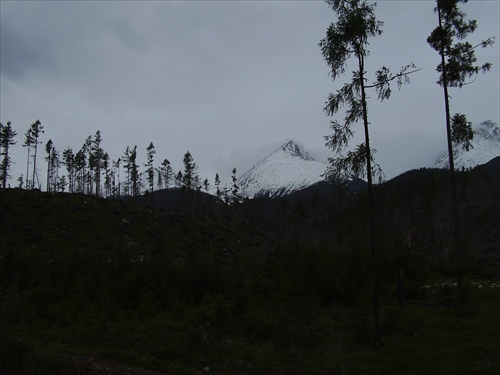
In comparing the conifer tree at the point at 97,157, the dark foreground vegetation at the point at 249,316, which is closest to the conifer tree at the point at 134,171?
the conifer tree at the point at 97,157

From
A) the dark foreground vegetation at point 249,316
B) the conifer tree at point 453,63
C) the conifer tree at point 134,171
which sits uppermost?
the conifer tree at point 134,171

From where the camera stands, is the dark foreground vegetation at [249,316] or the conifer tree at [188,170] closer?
the dark foreground vegetation at [249,316]

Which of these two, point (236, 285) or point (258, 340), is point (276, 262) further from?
point (258, 340)

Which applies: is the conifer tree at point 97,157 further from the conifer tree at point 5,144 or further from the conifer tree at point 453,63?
the conifer tree at point 453,63

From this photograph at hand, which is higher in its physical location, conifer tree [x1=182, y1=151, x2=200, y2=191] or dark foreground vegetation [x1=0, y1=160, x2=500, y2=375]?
conifer tree [x1=182, y1=151, x2=200, y2=191]

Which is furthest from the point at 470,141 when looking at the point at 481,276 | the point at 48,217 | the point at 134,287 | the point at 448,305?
the point at 48,217

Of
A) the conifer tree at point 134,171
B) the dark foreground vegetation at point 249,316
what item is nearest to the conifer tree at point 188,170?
the conifer tree at point 134,171

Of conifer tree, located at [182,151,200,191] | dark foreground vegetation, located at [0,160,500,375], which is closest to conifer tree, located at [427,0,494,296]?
dark foreground vegetation, located at [0,160,500,375]

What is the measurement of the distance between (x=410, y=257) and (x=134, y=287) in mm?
16560

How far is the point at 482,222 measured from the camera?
311 ft

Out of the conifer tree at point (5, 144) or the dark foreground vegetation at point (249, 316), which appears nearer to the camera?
the dark foreground vegetation at point (249, 316)

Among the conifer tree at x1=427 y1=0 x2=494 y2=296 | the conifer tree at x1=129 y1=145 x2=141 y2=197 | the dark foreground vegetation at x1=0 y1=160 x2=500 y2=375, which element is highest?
the conifer tree at x1=129 y1=145 x2=141 y2=197

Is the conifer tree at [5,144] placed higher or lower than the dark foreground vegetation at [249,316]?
higher

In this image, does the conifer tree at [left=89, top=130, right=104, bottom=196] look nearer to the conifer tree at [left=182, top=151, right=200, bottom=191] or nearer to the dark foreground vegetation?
the conifer tree at [left=182, top=151, right=200, bottom=191]
